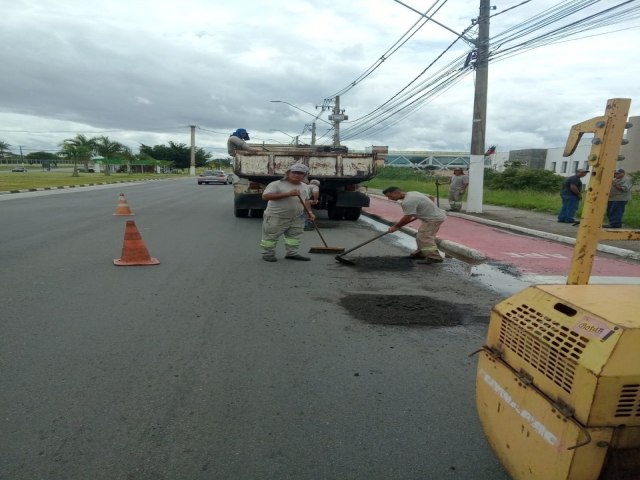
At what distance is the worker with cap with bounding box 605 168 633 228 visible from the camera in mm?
11008

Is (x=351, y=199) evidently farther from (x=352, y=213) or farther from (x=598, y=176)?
(x=598, y=176)

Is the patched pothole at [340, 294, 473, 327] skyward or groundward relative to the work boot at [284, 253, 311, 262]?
skyward

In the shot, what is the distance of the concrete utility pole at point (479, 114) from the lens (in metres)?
13.9

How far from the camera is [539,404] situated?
1.79 meters

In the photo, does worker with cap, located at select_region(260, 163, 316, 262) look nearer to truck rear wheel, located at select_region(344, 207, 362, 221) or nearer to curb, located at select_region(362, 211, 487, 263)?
curb, located at select_region(362, 211, 487, 263)

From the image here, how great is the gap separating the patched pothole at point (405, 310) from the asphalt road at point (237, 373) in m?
0.03

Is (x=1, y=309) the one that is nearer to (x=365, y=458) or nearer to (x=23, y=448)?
(x=23, y=448)

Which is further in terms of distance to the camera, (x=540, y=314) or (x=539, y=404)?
(x=540, y=314)

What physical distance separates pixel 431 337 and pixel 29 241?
24.8 ft

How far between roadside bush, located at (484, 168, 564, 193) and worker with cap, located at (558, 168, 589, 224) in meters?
18.0

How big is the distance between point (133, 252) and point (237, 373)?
4.13m

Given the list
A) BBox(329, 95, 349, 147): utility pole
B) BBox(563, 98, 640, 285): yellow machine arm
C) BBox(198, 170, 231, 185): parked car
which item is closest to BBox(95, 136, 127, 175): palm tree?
BBox(198, 170, 231, 185): parked car

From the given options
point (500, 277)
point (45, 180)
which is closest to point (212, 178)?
point (45, 180)

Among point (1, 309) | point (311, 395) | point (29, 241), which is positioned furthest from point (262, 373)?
point (29, 241)
